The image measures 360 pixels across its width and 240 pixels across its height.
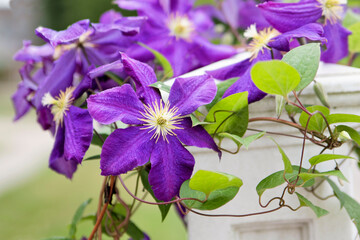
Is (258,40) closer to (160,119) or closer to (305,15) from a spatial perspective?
(305,15)

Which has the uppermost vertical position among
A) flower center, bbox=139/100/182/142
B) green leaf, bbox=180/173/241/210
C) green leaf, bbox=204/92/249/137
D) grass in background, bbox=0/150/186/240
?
grass in background, bbox=0/150/186/240

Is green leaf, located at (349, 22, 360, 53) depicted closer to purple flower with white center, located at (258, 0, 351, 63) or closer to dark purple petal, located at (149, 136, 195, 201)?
purple flower with white center, located at (258, 0, 351, 63)

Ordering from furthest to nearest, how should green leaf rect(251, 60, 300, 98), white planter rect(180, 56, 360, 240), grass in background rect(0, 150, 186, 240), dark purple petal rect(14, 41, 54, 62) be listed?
grass in background rect(0, 150, 186, 240) < dark purple petal rect(14, 41, 54, 62) < white planter rect(180, 56, 360, 240) < green leaf rect(251, 60, 300, 98)

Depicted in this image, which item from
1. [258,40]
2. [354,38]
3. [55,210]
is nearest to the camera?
[258,40]

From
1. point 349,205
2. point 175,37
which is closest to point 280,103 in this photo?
point 349,205

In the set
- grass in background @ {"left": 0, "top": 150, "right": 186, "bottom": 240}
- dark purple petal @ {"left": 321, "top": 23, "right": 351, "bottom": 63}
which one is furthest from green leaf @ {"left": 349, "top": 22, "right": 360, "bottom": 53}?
grass in background @ {"left": 0, "top": 150, "right": 186, "bottom": 240}

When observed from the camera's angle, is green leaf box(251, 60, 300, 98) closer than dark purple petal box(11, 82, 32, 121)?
Yes
